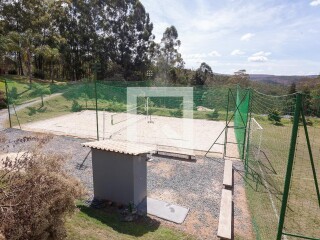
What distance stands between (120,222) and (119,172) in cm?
110

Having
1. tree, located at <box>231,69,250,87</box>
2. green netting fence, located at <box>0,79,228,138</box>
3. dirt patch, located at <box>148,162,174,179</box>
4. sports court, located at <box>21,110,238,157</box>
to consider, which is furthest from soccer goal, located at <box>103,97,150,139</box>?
tree, located at <box>231,69,250,87</box>

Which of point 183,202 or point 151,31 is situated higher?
point 151,31

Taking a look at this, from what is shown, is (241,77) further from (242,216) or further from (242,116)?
(242,216)

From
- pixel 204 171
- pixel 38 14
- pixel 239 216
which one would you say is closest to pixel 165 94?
pixel 204 171

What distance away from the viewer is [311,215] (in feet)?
17.8

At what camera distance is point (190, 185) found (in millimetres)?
6961

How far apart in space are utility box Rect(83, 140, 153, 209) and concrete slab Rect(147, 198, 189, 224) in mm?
325

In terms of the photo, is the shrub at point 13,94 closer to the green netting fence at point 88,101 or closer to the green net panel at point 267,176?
the green netting fence at point 88,101

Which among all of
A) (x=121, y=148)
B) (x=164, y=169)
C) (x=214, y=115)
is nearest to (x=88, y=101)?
(x=214, y=115)

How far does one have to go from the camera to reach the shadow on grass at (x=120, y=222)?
4738 mm

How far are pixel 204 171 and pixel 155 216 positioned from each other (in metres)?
3.05

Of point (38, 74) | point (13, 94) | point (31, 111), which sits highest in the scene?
point (38, 74)

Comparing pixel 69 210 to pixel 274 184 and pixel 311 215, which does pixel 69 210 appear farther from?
pixel 274 184

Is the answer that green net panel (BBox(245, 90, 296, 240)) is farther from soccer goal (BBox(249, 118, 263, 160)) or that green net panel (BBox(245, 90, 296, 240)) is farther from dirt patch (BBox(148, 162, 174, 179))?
dirt patch (BBox(148, 162, 174, 179))
